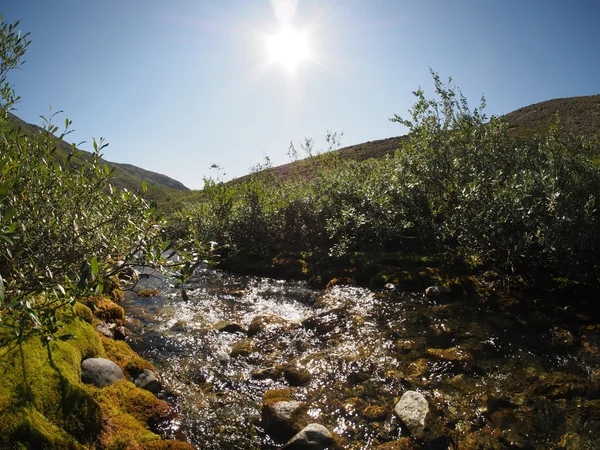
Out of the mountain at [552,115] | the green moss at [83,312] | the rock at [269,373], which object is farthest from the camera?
the mountain at [552,115]

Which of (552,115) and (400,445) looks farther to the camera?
(552,115)

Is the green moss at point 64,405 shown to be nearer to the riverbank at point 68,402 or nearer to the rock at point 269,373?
the riverbank at point 68,402

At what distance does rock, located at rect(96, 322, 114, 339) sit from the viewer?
9.76m

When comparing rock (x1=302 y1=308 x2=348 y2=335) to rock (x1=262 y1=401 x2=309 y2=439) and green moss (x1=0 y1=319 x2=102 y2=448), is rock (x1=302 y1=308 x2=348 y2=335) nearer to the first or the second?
rock (x1=262 y1=401 x2=309 y2=439)

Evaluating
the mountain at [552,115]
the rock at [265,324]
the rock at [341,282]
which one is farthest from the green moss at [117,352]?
the mountain at [552,115]

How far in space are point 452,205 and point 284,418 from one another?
41.3ft

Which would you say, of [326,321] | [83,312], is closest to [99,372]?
[83,312]

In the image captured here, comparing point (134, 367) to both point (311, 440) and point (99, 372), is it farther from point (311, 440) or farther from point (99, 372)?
point (311, 440)

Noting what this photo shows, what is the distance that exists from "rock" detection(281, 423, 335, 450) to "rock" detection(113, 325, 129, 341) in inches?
283

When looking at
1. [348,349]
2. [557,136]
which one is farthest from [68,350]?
[557,136]

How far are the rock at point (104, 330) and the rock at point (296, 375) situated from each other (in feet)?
18.5

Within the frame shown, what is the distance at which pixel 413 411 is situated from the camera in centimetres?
693

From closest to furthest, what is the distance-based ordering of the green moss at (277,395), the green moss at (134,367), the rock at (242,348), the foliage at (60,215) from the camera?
the foliage at (60,215) → the green moss at (277,395) → the green moss at (134,367) → the rock at (242,348)

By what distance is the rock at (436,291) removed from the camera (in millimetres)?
13500
